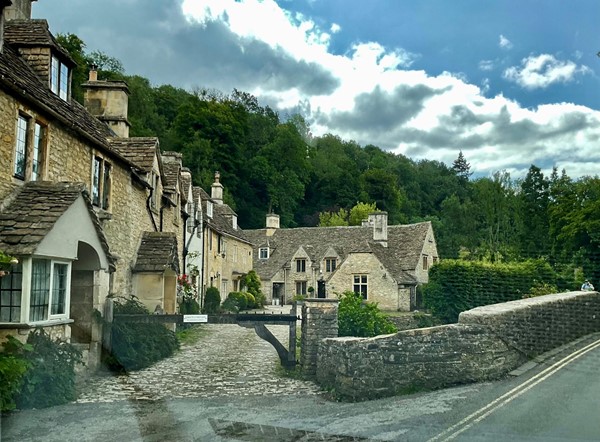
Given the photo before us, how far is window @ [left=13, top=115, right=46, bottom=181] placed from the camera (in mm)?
12055

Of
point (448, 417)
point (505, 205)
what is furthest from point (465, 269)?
point (505, 205)

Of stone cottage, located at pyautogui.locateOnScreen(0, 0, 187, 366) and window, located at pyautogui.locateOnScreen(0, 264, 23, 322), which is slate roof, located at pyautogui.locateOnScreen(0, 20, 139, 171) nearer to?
stone cottage, located at pyautogui.locateOnScreen(0, 0, 187, 366)

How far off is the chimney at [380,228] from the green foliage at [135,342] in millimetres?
38466

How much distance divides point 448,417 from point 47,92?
12.1 metres

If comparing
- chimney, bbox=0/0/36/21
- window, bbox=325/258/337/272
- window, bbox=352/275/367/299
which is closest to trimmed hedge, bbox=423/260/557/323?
window, bbox=352/275/367/299

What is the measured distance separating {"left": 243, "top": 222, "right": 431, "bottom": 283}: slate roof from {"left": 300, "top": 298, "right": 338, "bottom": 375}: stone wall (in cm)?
3478

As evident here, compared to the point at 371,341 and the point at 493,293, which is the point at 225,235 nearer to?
the point at 493,293

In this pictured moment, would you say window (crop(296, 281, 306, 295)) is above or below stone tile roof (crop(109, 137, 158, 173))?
below

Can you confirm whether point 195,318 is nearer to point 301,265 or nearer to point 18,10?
point 18,10

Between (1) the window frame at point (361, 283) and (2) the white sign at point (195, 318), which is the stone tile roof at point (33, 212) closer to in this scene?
(2) the white sign at point (195, 318)

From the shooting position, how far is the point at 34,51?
600 inches

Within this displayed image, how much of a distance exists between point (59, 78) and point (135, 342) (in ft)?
24.6

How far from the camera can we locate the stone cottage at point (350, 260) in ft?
160

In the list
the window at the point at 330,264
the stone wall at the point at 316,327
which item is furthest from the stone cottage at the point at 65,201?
the window at the point at 330,264
